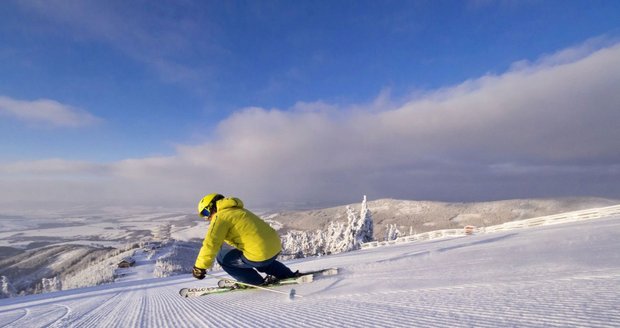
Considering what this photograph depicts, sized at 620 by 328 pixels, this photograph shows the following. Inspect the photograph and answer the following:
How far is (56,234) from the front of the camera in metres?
146

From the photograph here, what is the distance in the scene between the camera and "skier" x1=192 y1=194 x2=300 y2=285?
4.25 m

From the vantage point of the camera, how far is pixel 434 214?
162 m

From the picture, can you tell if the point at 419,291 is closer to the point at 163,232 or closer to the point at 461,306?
the point at 461,306

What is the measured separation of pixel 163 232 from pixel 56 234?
46.3 meters

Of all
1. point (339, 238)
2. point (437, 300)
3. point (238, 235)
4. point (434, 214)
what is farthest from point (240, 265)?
point (434, 214)

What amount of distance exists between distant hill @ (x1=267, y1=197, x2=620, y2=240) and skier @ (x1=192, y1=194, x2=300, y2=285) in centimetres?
12849

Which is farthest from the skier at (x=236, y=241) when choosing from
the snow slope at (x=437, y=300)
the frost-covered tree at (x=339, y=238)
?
the frost-covered tree at (x=339, y=238)

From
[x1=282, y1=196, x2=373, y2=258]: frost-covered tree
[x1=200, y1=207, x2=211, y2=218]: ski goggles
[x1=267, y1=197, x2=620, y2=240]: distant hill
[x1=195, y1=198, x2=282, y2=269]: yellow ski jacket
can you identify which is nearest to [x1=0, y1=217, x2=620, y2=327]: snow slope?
[x1=195, y1=198, x2=282, y2=269]: yellow ski jacket

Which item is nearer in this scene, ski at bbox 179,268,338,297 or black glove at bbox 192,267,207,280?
black glove at bbox 192,267,207,280

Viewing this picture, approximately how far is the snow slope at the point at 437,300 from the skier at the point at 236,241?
0.40m

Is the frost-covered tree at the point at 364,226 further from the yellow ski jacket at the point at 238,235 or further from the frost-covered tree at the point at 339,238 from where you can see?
the yellow ski jacket at the point at 238,235

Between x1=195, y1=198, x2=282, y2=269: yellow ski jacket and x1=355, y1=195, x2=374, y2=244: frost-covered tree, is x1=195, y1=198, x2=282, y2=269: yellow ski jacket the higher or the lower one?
the higher one

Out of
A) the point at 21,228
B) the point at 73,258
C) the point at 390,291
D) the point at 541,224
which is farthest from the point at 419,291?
the point at 21,228

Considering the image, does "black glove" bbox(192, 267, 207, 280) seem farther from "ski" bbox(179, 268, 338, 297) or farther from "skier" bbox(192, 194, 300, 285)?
"ski" bbox(179, 268, 338, 297)
